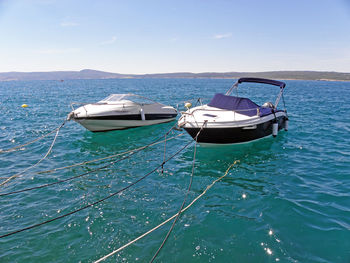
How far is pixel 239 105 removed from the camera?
38.1 ft

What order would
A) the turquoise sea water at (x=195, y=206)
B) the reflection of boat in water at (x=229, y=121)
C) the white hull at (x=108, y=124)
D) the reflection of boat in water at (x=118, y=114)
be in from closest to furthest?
the turquoise sea water at (x=195, y=206) → the reflection of boat in water at (x=229, y=121) → the reflection of boat in water at (x=118, y=114) → the white hull at (x=108, y=124)

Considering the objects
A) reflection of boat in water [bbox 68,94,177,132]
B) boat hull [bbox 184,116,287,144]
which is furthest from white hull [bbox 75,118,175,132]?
boat hull [bbox 184,116,287,144]

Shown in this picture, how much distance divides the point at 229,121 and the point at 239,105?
1922mm

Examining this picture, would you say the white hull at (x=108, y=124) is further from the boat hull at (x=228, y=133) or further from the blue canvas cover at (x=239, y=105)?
the boat hull at (x=228, y=133)

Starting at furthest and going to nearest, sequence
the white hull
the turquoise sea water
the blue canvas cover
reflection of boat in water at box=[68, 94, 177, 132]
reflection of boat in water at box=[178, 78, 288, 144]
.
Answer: the white hull
reflection of boat in water at box=[68, 94, 177, 132]
the blue canvas cover
reflection of boat in water at box=[178, 78, 288, 144]
the turquoise sea water

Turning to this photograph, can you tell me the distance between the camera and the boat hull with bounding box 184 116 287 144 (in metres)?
10.2

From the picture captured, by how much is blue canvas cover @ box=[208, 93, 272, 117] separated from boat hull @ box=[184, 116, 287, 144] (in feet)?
2.50

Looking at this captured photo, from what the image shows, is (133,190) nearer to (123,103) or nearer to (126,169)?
(126,169)

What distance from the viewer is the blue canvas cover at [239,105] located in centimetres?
1137

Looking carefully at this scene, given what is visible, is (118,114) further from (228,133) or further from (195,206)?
(195,206)

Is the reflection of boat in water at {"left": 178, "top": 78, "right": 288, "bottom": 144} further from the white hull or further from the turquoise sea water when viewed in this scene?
the white hull

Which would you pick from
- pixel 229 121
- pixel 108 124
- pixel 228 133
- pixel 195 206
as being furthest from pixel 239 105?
pixel 108 124

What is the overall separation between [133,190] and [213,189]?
2.66 metres

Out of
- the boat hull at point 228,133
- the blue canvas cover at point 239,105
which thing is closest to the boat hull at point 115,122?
the blue canvas cover at point 239,105
